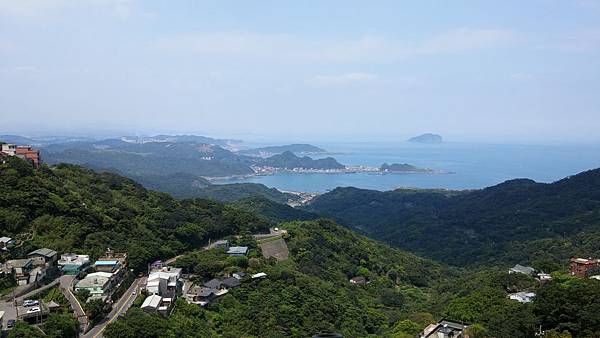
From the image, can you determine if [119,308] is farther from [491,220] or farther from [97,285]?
[491,220]

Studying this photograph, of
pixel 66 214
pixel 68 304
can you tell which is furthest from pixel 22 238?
pixel 68 304

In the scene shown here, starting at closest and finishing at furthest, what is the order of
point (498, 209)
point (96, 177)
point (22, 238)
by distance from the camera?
point (22, 238) < point (96, 177) < point (498, 209)

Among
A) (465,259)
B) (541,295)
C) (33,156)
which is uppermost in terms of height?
(33,156)

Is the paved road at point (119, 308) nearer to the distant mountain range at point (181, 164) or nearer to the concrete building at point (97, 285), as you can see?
the concrete building at point (97, 285)

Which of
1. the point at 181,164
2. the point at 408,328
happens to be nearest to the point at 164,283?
the point at 408,328

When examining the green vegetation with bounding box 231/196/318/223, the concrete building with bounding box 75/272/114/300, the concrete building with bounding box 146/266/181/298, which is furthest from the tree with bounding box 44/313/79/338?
the green vegetation with bounding box 231/196/318/223

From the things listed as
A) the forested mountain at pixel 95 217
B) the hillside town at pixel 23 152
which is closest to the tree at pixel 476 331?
the forested mountain at pixel 95 217

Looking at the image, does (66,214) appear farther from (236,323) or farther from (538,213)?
(538,213)
